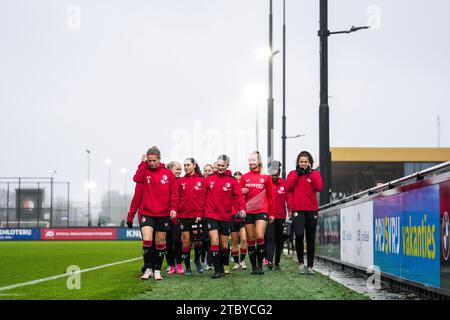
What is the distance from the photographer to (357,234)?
12703 mm

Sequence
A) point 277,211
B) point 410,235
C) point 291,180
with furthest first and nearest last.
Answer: point 277,211, point 291,180, point 410,235

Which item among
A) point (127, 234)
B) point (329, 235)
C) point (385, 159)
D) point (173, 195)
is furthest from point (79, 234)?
point (173, 195)

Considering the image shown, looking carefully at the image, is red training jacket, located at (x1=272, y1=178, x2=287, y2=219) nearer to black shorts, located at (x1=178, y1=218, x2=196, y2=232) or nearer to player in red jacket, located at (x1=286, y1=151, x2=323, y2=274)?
player in red jacket, located at (x1=286, y1=151, x2=323, y2=274)

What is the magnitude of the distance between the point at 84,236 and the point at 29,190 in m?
13.1

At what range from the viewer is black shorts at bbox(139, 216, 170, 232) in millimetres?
12125

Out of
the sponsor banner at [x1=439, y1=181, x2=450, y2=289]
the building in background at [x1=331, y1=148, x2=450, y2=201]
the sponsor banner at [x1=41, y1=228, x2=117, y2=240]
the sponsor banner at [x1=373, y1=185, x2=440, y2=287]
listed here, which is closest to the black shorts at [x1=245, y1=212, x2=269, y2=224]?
the sponsor banner at [x1=373, y1=185, x2=440, y2=287]

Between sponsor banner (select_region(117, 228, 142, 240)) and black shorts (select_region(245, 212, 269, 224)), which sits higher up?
black shorts (select_region(245, 212, 269, 224))

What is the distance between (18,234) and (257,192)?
45.1m

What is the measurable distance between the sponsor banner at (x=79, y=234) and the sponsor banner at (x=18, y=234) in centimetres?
57

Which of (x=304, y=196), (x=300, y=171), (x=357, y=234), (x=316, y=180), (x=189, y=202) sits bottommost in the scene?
(x=357, y=234)

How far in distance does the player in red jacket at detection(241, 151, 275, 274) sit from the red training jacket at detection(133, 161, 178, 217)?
1562 mm

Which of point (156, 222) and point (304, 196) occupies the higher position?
point (304, 196)

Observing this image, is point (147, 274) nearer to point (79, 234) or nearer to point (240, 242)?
point (240, 242)

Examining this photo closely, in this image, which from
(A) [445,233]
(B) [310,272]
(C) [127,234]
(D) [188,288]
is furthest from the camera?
(C) [127,234]
